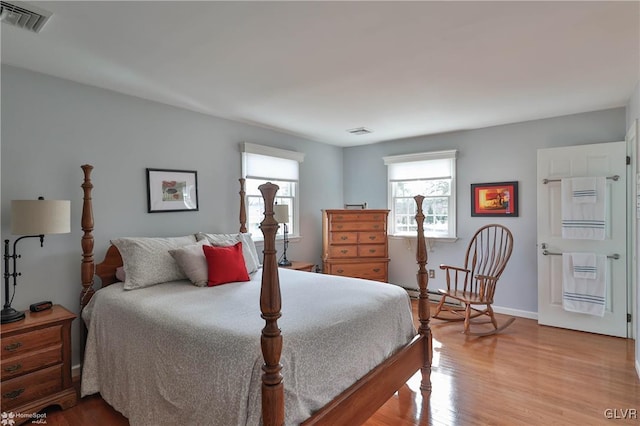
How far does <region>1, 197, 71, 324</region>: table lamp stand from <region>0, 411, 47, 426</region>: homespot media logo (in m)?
0.56

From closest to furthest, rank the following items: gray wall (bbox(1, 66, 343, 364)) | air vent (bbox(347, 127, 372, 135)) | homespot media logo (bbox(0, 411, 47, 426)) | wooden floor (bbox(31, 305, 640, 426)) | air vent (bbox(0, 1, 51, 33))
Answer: air vent (bbox(0, 1, 51, 33)) < homespot media logo (bbox(0, 411, 47, 426)) < wooden floor (bbox(31, 305, 640, 426)) < gray wall (bbox(1, 66, 343, 364)) < air vent (bbox(347, 127, 372, 135))

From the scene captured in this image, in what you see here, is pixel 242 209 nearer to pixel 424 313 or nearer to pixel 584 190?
pixel 424 313

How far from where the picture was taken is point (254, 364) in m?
1.44

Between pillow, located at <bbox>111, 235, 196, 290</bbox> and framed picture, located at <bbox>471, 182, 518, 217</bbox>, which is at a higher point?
framed picture, located at <bbox>471, 182, 518, 217</bbox>

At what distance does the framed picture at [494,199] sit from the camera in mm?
4195

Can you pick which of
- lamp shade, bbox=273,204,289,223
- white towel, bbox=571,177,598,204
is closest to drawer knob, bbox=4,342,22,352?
lamp shade, bbox=273,204,289,223

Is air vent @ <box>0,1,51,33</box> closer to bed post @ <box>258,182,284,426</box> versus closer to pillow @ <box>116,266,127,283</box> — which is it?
bed post @ <box>258,182,284,426</box>

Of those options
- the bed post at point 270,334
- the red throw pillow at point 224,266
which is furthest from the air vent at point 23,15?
the red throw pillow at point 224,266

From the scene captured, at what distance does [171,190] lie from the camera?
3352mm

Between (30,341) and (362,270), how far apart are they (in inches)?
136

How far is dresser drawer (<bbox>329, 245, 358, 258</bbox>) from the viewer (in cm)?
462

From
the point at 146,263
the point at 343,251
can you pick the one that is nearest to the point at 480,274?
the point at 343,251

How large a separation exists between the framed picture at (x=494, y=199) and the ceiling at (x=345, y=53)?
1.03 m

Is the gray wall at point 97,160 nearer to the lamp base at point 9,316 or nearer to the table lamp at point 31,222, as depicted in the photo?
the table lamp at point 31,222
